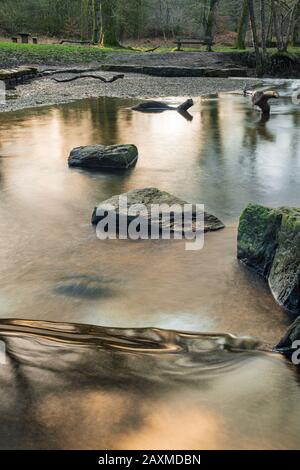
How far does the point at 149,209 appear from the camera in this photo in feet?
18.5

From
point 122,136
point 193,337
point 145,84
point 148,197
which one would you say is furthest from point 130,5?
point 193,337

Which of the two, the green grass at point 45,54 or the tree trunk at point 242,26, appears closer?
the green grass at point 45,54

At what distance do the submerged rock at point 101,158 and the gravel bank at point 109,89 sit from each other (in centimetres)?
728

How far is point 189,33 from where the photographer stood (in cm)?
4628

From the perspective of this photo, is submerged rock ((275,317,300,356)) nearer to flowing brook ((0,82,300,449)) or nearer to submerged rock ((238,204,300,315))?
flowing brook ((0,82,300,449))

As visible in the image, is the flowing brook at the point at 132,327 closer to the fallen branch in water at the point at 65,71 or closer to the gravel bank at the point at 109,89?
the gravel bank at the point at 109,89

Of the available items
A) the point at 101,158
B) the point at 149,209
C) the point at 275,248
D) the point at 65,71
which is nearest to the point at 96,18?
the point at 65,71

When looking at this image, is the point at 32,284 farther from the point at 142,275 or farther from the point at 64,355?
the point at 64,355

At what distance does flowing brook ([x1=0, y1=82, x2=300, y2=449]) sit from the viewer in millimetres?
2453

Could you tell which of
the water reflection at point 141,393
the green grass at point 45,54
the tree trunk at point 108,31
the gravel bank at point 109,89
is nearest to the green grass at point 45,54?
the green grass at point 45,54

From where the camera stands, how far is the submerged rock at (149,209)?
550 centimetres

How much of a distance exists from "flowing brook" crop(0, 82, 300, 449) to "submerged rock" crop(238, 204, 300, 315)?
0.43ft

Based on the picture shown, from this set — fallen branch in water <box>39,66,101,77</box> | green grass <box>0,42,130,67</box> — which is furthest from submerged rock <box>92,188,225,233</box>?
green grass <box>0,42,130,67</box>

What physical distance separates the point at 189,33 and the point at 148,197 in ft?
147
